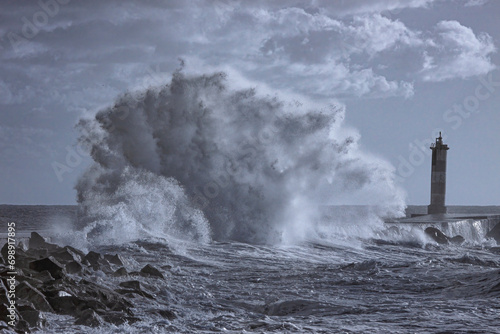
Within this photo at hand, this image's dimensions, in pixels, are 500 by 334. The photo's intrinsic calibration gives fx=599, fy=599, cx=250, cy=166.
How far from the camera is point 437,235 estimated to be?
22516 millimetres

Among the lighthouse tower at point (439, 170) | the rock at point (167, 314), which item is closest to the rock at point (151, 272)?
the rock at point (167, 314)

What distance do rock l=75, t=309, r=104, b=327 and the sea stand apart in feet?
0.39

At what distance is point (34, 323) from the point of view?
5859mm

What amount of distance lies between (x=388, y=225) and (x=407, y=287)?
46.9ft

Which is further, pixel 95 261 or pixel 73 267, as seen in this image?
pixel 95 261

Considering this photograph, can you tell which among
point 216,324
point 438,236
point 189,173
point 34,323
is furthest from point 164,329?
point 438,236

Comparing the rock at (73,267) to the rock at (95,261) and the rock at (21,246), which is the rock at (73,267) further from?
the rock at (21,246)

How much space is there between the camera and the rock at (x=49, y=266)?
7629 mm

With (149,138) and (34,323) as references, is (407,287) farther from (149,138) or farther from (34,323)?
(149,138)

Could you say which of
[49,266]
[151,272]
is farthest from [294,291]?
[49,266]

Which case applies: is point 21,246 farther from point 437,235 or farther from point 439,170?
point 439,170

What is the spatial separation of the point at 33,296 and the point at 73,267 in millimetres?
2218

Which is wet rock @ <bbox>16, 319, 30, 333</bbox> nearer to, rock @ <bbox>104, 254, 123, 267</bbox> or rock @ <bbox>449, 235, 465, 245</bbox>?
rock @ <bbox>104, 254, 123, 267</bbox>

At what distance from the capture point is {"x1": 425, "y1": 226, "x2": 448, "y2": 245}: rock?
73.0 ft
